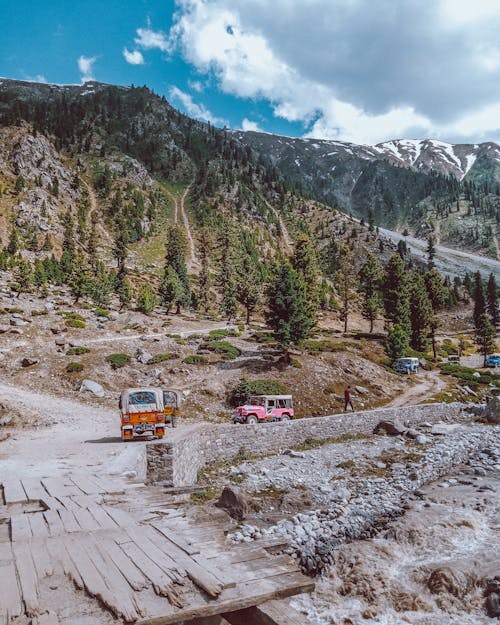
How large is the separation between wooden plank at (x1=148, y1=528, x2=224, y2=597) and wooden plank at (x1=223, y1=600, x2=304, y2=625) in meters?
0.44

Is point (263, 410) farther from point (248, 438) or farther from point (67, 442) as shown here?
point (67, 442)

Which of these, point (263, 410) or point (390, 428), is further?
point (390, 428)

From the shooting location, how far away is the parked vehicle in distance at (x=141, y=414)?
67.2 ft

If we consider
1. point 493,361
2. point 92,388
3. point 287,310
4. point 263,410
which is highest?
point 287,310

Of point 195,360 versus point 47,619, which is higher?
point 47,619

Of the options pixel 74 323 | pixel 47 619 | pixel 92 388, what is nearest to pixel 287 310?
pixel 92 388

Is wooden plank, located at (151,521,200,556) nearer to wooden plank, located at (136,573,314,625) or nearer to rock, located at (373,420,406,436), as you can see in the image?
wooden plank, located at (136,573,314,625)

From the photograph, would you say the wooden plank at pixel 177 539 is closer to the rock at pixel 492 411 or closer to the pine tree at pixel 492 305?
the rock at pixel 492 411

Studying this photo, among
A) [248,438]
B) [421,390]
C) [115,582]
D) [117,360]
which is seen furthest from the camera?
[421,390]

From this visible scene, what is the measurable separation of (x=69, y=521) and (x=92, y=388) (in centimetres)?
2761

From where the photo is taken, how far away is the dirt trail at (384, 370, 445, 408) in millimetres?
41562

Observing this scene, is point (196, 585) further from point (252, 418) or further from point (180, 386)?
point (180, 386)

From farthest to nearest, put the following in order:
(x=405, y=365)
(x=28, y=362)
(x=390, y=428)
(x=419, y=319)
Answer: (x=419, y=319) → (x=405, y=365) → (x=28, y=362) → (x=390, y=428)

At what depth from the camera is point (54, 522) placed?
714cm
